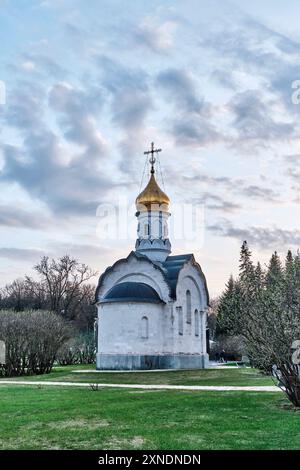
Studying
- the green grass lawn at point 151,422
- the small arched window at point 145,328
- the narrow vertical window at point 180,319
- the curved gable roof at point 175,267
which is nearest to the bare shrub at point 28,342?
the small arched window at point 145,328

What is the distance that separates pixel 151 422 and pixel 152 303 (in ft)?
68.1

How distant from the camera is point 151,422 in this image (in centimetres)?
975

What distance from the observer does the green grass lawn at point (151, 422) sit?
26.1 ft

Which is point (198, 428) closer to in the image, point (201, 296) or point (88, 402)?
point (88, 402)

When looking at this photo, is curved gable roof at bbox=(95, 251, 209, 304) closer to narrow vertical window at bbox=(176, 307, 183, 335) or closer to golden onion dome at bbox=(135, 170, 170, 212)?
narrow vertical window at bbox=(176, 307, 183, 335)

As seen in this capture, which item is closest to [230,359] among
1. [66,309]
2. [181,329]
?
[66,309]

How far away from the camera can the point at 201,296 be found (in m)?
35.5

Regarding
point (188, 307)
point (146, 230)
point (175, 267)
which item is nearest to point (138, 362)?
point (188, 307)

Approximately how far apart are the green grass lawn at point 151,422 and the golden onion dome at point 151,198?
21.4 m

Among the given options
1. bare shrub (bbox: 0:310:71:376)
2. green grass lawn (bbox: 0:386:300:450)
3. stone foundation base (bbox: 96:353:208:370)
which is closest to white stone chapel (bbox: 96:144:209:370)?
stone foundation base (bbox: 96:353:208:370)

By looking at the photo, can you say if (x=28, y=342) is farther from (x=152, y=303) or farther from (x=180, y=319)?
(x=180, y=319)

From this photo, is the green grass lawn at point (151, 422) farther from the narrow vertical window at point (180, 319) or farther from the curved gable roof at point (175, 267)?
the narrow vertical window at point (180, 319)

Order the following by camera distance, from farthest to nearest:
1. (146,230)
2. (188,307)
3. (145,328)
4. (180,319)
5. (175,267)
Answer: (146,230) → (188,307) → (175,267) → (180,319) → (145,328)

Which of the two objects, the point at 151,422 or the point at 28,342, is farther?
the point at 28,342
